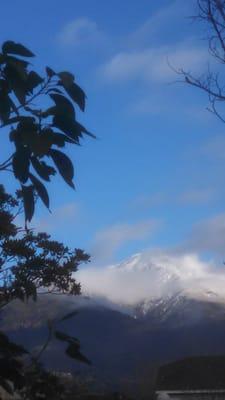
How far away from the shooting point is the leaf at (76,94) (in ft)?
7.00

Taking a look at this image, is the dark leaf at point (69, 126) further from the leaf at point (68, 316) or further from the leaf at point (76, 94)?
the leaf at point (68, 316)

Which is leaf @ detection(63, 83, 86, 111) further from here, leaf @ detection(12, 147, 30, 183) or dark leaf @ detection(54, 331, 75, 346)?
dark leaf @ detection(54, 331, 75, 346)

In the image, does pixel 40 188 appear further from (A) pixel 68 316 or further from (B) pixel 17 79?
(A) pixel 68 316

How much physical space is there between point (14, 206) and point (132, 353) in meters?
123

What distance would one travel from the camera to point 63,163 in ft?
6.95

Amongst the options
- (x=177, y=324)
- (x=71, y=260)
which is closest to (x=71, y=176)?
(x=71, y=260)

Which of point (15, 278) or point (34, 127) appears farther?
point (15, 278)

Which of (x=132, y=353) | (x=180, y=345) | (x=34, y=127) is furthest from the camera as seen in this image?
(x=180, y=345)

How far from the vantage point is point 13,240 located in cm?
663

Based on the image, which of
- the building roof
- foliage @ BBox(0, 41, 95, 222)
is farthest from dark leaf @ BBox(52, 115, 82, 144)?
the building roof

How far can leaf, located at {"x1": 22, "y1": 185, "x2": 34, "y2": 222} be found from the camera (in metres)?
2.19

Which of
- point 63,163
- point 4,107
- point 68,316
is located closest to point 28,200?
point 63,163

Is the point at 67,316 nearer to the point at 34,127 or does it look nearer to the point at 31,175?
the point at 31,175

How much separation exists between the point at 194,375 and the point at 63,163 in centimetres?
3275
